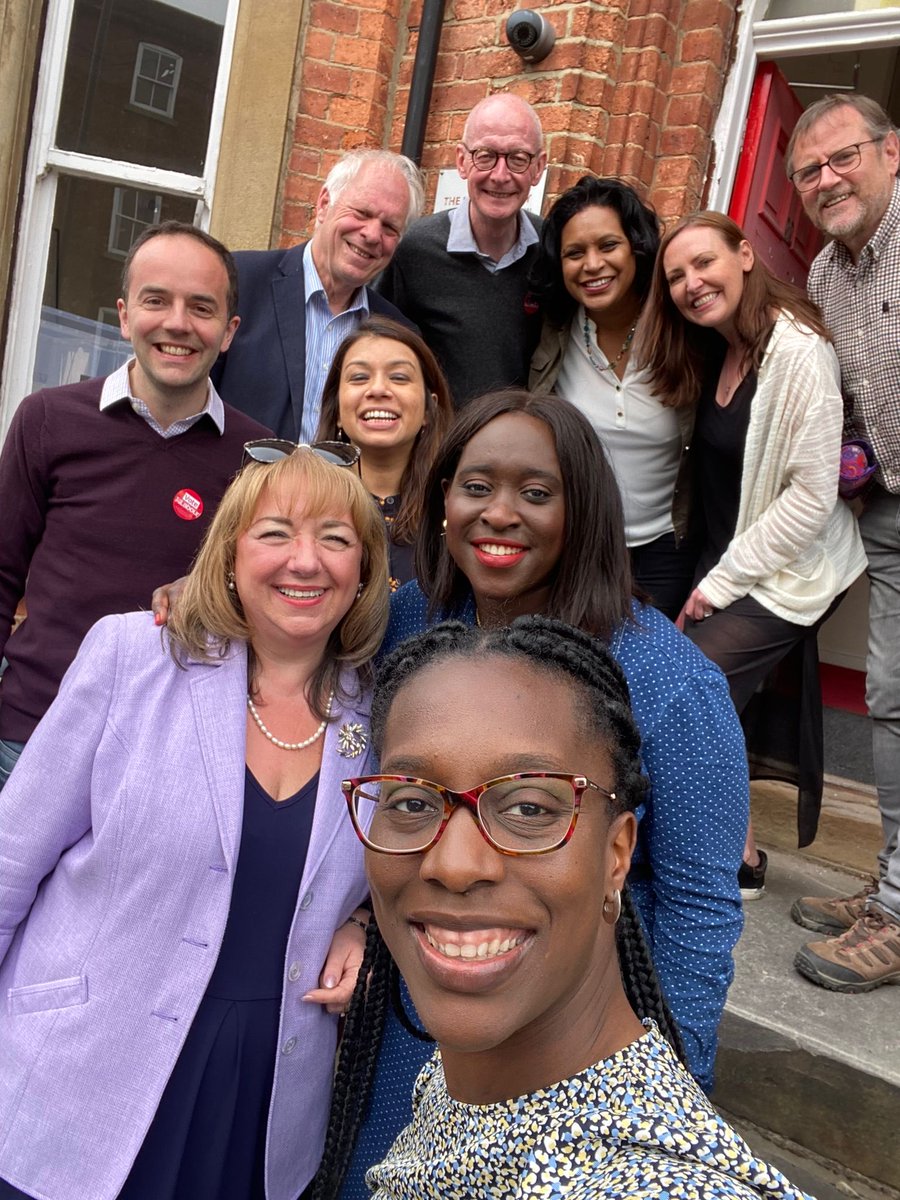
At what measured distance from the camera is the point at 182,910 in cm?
181

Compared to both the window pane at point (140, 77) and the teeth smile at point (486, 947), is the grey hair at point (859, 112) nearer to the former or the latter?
the teeth smile at point (486, 947)

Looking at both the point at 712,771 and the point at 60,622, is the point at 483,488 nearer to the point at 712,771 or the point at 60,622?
the point at 712,771

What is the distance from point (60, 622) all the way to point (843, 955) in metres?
2.22

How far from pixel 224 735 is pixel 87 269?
3.67 metres

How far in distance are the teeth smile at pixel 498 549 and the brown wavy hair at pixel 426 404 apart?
0.89 meters

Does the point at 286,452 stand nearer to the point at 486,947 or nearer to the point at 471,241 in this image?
the point at 486,947

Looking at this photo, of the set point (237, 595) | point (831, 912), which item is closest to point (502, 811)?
point (237, 595)

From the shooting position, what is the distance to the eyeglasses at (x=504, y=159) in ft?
11.3

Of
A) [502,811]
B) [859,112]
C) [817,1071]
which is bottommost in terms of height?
[817,1071]

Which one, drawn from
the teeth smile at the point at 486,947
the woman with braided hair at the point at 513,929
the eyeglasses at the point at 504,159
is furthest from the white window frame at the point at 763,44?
the teeth smile at the point at 486,947

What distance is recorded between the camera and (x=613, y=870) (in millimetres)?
1273

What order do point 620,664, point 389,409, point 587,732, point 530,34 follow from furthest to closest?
point 530,34
point 389,409
point 620,664
point 587,732

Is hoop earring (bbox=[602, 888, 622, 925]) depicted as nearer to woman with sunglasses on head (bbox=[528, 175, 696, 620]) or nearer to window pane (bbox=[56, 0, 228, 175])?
woman with sunglasses on head (bbox=[528, 175, 696, 620])

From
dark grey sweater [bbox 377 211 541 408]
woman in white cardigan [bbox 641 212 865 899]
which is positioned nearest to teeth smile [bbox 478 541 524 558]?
woman in white cardigan [bbox 641 212 865 899]
